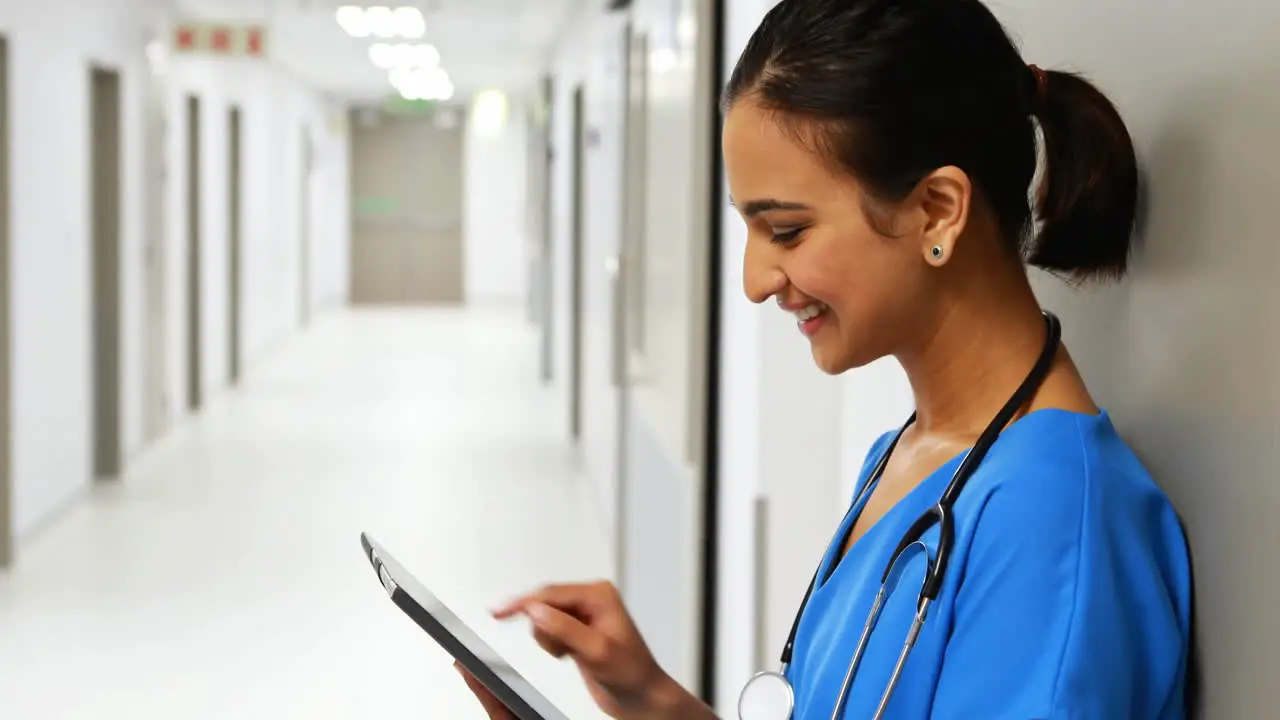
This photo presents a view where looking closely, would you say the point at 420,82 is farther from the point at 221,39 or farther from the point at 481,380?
the point at 221,39

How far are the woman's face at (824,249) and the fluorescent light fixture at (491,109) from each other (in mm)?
21334

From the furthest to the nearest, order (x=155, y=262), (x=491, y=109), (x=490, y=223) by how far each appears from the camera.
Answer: (x=490, y=223) < (x=491, y=109) < (x=155, y=262)

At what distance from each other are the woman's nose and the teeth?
0.02 m

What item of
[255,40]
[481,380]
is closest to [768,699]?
[255,40]

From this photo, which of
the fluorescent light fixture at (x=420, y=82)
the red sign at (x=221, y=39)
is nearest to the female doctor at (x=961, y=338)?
the red sign at (x=221, y=39)

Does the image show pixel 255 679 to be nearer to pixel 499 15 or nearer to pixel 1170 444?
pixel 1170 444

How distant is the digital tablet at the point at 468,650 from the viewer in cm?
111

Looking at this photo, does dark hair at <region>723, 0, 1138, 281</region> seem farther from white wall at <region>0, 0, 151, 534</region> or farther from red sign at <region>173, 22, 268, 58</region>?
red sign at <region>173, 22, 268, 58</region>

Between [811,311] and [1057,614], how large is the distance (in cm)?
30

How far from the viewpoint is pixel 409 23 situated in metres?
12.4

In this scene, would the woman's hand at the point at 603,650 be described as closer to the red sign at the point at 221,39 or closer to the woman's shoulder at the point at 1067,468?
the woman's shoulder at the point at 1067,468

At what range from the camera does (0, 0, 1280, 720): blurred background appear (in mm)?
1053

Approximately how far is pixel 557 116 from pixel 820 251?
11674mm

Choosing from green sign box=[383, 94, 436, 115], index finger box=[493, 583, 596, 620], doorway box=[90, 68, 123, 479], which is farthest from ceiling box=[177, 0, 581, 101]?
index finger box=[493, 583, 596, 620]
